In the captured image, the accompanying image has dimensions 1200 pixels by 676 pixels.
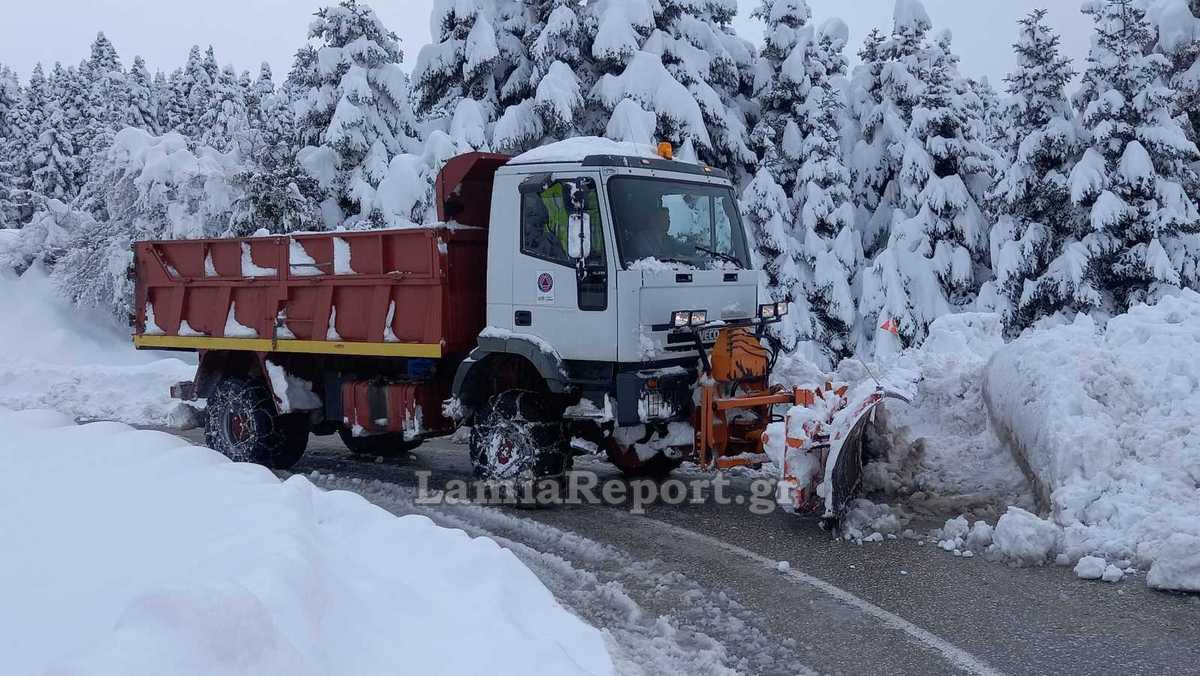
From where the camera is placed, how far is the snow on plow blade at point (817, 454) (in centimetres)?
719

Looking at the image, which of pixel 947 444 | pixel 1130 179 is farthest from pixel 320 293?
pixel 1130 179

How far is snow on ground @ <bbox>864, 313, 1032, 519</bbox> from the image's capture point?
8.09 meters

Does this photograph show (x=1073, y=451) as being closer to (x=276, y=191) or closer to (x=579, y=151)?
(x=579, y=151)

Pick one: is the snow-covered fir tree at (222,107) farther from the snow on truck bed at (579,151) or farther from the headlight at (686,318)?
the headlight at (686,318)

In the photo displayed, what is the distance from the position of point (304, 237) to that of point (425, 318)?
1860 mm

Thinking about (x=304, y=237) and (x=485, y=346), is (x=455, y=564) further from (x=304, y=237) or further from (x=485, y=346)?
(x=304, y=237)

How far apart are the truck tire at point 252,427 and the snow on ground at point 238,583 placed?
3730mm

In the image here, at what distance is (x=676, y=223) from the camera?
839cm

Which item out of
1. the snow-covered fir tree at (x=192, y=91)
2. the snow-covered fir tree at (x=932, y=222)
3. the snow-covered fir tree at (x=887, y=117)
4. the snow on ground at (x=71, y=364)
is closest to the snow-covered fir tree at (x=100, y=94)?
the snow-covered fir tree at (x=192, y=91)

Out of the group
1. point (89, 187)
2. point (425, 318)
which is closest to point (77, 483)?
point (425, 318)

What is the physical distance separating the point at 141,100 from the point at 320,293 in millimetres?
63843

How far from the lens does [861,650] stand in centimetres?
511

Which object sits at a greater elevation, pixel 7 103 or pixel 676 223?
pixel 7 103

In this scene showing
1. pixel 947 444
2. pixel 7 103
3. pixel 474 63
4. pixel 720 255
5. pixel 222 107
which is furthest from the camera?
pixel 7 103
